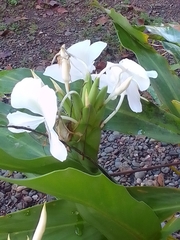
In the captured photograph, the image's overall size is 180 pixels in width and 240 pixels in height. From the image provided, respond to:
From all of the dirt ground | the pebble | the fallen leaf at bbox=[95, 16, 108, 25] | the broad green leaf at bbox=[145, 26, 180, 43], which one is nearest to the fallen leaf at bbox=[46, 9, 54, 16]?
the dirt ground

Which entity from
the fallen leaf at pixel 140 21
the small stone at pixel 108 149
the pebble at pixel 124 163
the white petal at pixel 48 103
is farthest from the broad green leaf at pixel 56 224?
the fallen leaf at pixel 140 21

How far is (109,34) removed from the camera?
2.34 m

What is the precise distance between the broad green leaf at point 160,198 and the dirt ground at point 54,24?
1.36 metres

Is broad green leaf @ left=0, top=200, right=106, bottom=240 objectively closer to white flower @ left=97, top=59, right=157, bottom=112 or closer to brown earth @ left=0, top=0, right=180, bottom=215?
white flower @ left=97, top=59, right=157, bottom=112

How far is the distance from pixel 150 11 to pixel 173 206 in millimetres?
1873

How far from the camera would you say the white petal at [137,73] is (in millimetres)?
657

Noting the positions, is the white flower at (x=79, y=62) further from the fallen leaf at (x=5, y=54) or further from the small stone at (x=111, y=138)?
the fallen leaf at (x=5, y=54)

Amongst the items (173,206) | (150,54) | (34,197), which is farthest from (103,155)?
(173,206)

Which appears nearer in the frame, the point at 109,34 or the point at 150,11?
the point at 109,34

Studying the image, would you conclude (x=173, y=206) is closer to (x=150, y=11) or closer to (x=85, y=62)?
(x=85, y=62)

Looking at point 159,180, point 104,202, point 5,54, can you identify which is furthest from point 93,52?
point 5,54

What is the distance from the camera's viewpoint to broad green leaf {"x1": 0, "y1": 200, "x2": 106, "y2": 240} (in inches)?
31.5

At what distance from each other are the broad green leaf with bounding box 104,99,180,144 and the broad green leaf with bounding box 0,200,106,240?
170 mm

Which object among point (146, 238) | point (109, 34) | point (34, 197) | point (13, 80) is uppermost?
point (13, 80)
